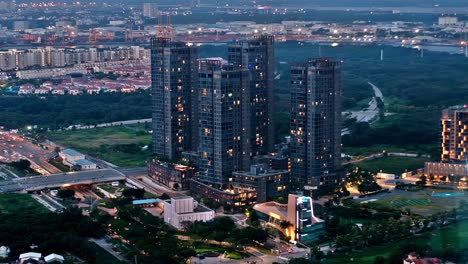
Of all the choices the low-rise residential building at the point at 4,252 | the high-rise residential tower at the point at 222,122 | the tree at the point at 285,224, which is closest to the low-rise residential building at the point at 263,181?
the high-rise residential tower at the point at 222,122

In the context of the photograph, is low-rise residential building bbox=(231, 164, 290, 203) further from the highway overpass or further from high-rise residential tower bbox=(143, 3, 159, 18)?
high-rise residential tower bbox=(143, 3, 159, 18)

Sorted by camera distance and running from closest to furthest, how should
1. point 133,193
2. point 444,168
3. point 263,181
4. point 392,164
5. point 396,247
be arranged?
point 396,247
point 263,181
point 133,193
point 444,168
point 392,164

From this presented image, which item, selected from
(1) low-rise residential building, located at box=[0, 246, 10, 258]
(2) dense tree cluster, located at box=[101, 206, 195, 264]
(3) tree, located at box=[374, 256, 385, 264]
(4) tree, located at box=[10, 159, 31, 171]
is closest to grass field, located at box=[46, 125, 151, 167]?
(4) tree, located at box=[10, 159, 31, 171]

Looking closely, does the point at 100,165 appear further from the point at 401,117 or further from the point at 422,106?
the point at 422,106

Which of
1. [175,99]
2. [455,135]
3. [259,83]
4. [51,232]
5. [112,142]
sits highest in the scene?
[259,83]

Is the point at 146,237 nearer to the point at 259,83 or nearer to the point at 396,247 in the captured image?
the point at 396,247

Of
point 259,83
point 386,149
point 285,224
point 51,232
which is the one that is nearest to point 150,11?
point 386,149
